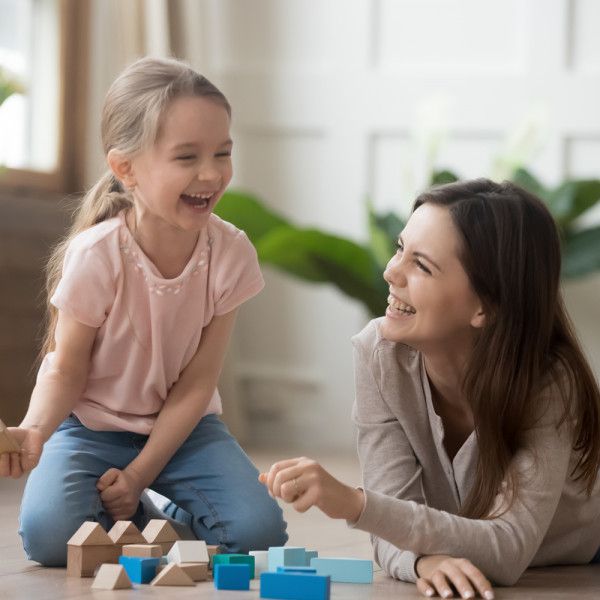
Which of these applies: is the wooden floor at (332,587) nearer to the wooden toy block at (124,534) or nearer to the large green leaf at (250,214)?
the wooden toy block at (124,534)

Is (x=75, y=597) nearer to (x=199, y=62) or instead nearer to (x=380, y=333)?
(x=380, y=333)

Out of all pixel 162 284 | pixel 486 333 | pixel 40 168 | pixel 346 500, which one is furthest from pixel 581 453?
pixel 40 168

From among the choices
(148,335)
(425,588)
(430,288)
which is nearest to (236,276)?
(148,335)

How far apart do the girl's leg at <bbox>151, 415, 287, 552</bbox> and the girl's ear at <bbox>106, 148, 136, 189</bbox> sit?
1.36ft

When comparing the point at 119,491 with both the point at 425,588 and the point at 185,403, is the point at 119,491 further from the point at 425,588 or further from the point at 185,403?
the point at 425,588

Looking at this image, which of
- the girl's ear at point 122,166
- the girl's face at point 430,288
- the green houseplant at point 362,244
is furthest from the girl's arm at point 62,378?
the green houseplant at point 362,244

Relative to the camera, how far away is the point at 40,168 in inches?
148

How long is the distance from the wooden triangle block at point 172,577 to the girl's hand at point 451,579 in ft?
0.95

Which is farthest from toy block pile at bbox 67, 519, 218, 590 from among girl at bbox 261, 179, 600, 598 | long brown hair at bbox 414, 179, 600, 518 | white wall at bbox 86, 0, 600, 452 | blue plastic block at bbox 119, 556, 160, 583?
white wall at bbox 86, 0, 600, 452

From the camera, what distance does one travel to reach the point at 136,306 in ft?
6.11

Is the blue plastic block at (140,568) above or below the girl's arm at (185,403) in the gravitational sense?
below

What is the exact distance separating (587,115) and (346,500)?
8.93 feet

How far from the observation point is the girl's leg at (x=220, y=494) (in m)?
1.85

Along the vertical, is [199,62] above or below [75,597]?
above
